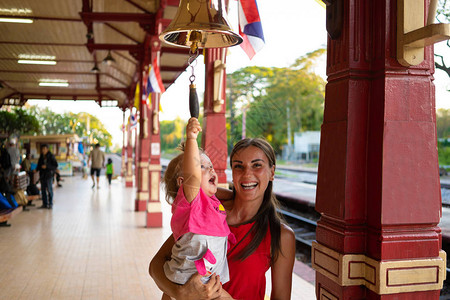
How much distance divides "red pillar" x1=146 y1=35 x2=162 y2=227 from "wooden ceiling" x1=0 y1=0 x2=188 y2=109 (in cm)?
43

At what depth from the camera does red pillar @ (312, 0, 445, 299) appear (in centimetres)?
198

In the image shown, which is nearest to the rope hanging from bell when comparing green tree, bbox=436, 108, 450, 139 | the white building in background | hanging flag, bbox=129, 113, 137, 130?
green tree, bbox=436, 108, 450, 139

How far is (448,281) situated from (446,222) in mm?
1287

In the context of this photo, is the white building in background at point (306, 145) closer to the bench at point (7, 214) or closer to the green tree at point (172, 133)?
the bench at point (7, 214)

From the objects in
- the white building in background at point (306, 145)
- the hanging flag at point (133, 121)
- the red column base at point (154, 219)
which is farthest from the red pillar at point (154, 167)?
the white building in background at point (306, 145)

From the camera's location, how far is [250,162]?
2.38 m

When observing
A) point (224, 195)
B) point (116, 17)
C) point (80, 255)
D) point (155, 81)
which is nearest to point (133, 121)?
point (116, 17)

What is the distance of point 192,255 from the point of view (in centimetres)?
195

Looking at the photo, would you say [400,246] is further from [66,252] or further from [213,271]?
[66,252]

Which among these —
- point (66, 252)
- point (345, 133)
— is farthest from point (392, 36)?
point (66, 252)

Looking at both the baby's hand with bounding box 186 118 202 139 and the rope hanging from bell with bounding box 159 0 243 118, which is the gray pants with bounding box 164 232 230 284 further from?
the rope hanging from bell with bounding box 159 0 243 118

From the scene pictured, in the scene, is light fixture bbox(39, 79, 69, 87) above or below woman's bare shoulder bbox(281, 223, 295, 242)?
above

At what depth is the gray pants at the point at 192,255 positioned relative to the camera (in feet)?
6.34

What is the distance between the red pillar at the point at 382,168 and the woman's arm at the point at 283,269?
240 millimetres
